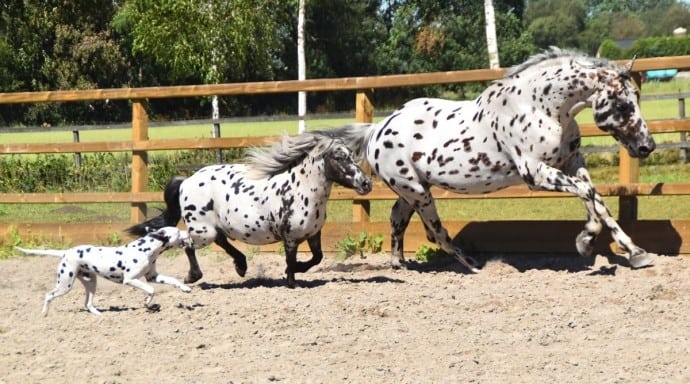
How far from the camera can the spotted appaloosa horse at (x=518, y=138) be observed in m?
7.41

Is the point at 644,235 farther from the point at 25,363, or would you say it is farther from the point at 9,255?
the point at 9,255

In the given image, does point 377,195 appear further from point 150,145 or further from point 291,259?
point 150,145

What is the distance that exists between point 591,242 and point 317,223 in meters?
1.91

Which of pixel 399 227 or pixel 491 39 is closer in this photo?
pixel 399 227

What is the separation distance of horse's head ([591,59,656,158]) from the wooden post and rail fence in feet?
2.33

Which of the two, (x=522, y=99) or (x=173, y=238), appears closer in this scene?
(x=173, y=238)

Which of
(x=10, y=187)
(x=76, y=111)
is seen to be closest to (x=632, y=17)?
(x=76, y=111)

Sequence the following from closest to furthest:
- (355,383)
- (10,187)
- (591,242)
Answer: (355,383)
(591,242)
(10,187)

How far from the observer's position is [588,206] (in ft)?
24.4

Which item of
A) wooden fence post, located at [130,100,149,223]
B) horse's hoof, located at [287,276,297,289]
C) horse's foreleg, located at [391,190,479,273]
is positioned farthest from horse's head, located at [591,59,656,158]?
wooden fence post, located at [130,100,149,223]

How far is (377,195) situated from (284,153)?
5.41ft

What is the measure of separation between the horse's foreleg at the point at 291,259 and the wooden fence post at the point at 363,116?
1.84m

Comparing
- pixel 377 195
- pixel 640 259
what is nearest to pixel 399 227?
pixel 377 195

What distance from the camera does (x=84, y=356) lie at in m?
5.49
